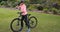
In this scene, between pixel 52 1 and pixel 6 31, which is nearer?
pixel 6 31

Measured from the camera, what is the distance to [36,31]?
10977 millimetres

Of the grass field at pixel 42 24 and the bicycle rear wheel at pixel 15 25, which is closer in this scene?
the bicycle rear wheel at pixel 15 25

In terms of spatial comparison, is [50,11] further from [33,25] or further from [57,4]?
[33,25]

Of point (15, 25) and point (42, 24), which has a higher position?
point (15, 25)

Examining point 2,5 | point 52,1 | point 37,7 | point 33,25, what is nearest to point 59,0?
point 52,1

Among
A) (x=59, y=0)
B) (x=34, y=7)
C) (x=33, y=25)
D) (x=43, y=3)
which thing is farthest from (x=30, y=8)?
(x=33, y=25)

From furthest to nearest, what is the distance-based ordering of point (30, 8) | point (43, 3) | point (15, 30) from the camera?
point (43, 3)
point (30, 8)
point (15, 30)

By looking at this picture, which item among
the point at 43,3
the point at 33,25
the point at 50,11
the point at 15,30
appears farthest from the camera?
the point at 43,3

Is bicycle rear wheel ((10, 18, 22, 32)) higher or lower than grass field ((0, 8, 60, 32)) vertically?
higher

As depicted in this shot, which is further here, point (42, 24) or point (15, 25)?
point (42, 24)

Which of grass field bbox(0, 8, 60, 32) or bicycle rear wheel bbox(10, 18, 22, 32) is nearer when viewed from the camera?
bicycle rear wheel bbox(10, 18, 22, 32)

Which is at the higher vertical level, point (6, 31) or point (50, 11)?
point (6, 31)

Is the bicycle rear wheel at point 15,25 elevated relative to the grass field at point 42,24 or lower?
elevated

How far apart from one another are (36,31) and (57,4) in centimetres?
1278
